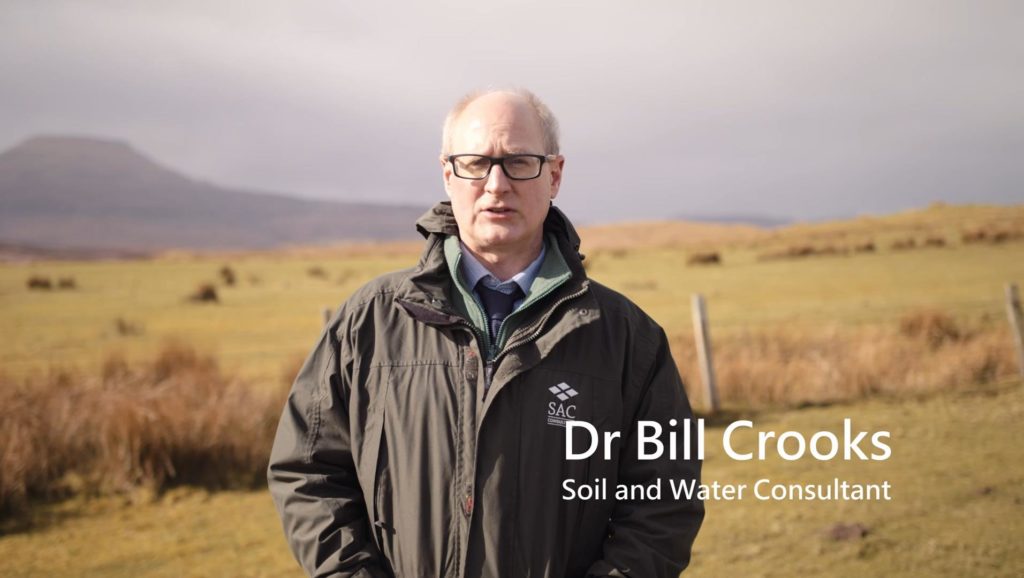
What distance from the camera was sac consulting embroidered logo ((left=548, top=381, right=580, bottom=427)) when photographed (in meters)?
1.91

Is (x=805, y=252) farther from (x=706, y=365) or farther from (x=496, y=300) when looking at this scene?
(x=496, y=300)

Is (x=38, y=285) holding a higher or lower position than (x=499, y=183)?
lower

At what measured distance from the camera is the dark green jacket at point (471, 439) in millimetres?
1902

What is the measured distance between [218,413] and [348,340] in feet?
16.9

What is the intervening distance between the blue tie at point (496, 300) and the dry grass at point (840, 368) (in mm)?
6841

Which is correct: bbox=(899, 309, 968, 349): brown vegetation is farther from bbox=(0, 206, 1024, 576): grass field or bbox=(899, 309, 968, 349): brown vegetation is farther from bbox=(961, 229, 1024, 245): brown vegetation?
bbox=(961, 229, 1024, 245): brown vegetation

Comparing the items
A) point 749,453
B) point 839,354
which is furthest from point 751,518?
point 839,354

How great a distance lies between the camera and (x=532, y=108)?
6.51 feet

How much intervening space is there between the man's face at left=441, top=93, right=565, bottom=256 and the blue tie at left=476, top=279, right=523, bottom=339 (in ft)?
0.36

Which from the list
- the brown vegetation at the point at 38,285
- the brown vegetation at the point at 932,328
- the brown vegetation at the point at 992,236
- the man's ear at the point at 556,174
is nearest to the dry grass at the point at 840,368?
the brown vegetation at the point at 932,328

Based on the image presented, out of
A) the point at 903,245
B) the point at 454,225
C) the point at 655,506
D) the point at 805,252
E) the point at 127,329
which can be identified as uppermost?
the point at 454,225

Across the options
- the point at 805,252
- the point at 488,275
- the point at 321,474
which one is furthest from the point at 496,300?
the point at 805,252

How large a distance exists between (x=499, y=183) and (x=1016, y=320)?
29.0ft

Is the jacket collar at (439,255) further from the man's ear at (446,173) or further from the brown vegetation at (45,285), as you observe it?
the brown vegetation at (45,285)
